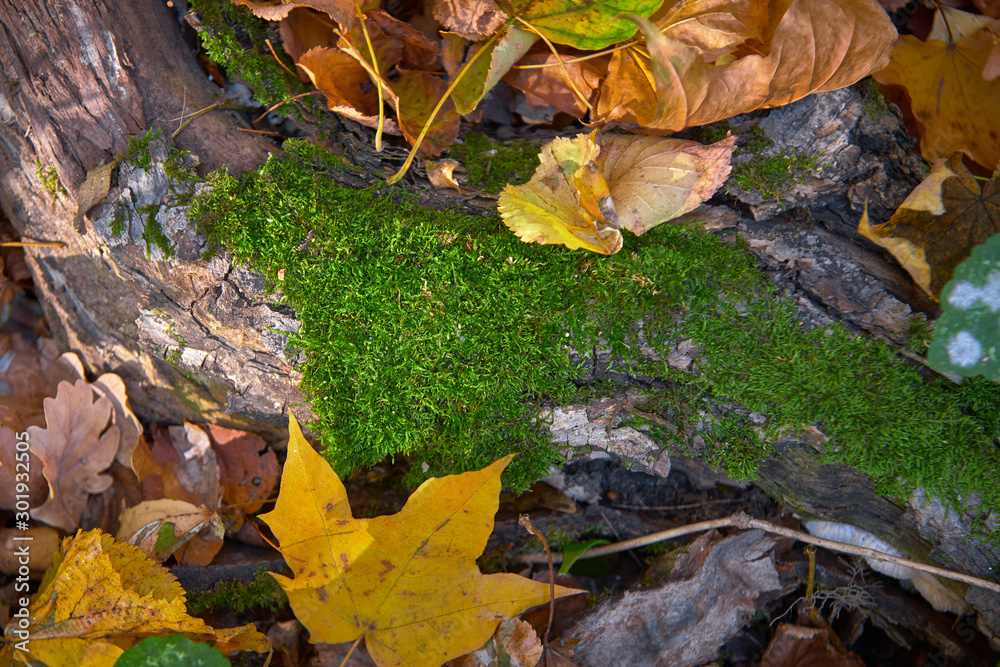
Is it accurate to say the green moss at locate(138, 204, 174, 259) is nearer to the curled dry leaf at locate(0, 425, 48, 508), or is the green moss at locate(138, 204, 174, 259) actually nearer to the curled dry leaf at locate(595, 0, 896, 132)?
the curled dry leaf at locate(0, 425, 48, 508)

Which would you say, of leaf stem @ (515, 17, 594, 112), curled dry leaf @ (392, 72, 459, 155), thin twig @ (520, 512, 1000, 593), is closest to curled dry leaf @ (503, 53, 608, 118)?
leaf stem @ (515, 17, 594, 112)

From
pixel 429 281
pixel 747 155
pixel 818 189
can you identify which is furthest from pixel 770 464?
pixel 429 281

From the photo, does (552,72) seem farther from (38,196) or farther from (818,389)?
(38,196)

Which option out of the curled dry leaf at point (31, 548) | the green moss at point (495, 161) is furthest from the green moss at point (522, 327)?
the curled dry leaf at point (31, 548)

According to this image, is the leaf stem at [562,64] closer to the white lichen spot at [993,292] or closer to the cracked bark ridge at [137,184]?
the cracked bark ridge at [137,184]

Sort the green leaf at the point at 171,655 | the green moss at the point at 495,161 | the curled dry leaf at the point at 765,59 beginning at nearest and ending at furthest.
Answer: the green leaf at the point at 171,655 → the curled dry leaf at the point at 765,59 → the green moss at the point at 495,161

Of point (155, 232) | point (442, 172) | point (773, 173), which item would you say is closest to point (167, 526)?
point (155, 232)

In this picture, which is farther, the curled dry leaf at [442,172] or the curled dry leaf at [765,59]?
the curled dry leaf at [442,172]

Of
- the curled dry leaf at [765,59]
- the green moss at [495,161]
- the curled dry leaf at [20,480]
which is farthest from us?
the curled dry leaf at [20,480]
